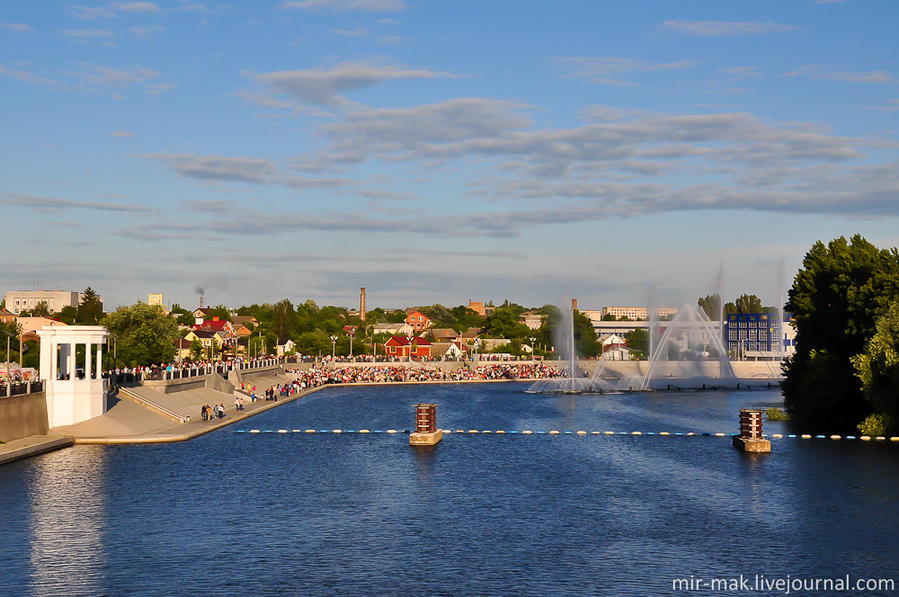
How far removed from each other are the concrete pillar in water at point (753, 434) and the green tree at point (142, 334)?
2785 inches

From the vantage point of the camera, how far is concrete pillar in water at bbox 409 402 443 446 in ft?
198

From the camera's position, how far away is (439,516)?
38438 millimetres

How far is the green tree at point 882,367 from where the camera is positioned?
5912 cm

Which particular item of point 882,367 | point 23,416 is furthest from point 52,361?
point 882,367

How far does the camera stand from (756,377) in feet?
556

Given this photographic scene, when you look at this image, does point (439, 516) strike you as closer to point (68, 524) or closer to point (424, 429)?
point (68, 524)

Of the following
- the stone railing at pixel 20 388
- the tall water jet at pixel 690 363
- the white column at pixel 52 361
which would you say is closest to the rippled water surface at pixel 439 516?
the stone railing at pixel 20 388

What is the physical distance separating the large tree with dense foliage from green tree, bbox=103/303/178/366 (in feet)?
224

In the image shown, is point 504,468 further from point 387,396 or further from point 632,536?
point 387,396

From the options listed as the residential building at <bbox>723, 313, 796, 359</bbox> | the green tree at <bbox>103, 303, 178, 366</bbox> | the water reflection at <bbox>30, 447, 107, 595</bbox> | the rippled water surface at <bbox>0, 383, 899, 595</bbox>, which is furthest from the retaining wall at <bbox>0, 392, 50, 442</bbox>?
the residential building at <bbox>723, 313, 796, 359</bbox>

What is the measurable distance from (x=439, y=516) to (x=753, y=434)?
88.1ft

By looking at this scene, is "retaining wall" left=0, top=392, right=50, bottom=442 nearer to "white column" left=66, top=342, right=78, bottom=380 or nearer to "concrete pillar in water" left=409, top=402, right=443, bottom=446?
"white column" left=66, top=342, right=78, bottom=380

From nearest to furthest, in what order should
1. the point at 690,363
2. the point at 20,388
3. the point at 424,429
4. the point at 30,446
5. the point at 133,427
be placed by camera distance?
the point at 30,446 < the point at 20,388 < the point at 424,429 < the point at 133,427 < the point at 690,363

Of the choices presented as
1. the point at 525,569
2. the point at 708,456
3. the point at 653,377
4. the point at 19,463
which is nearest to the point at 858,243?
the point at 708,456
